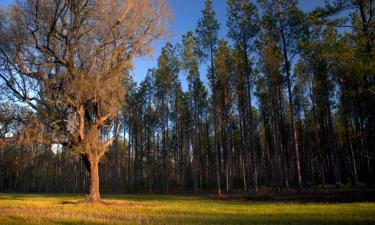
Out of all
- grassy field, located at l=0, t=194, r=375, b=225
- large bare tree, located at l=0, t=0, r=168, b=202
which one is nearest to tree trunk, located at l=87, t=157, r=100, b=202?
large bare tree, located at l=0, t=0, r=168, b=202

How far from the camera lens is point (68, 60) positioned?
21.5m

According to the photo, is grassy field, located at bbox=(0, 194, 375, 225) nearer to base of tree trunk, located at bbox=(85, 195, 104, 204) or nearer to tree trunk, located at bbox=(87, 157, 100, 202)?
base of tree trunk, located at bbox=(85, 195, 104, 204)

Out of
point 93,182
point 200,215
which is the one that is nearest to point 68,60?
point 93,182

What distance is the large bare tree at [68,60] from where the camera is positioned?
2097 cm

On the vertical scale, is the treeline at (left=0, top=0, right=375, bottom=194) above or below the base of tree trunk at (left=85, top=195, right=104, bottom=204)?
above

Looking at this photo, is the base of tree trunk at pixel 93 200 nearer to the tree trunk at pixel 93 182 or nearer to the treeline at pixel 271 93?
the tree trunk at pixel 93 182

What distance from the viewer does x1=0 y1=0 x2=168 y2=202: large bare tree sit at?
826 inches

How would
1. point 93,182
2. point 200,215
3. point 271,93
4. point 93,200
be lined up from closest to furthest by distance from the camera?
point 200,215
point 93,200
point 93,182
point 271,93

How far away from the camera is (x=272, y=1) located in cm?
3075

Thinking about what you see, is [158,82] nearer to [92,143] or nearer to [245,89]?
[245,89]

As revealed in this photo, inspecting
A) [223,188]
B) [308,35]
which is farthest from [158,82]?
[308,35]

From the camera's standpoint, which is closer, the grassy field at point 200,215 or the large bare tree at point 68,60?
the grassy field at point 200,215

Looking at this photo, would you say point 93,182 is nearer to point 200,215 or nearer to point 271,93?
point 200,215

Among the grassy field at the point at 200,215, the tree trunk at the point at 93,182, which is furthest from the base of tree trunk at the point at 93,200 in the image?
the grassy field at the point at 200,215
